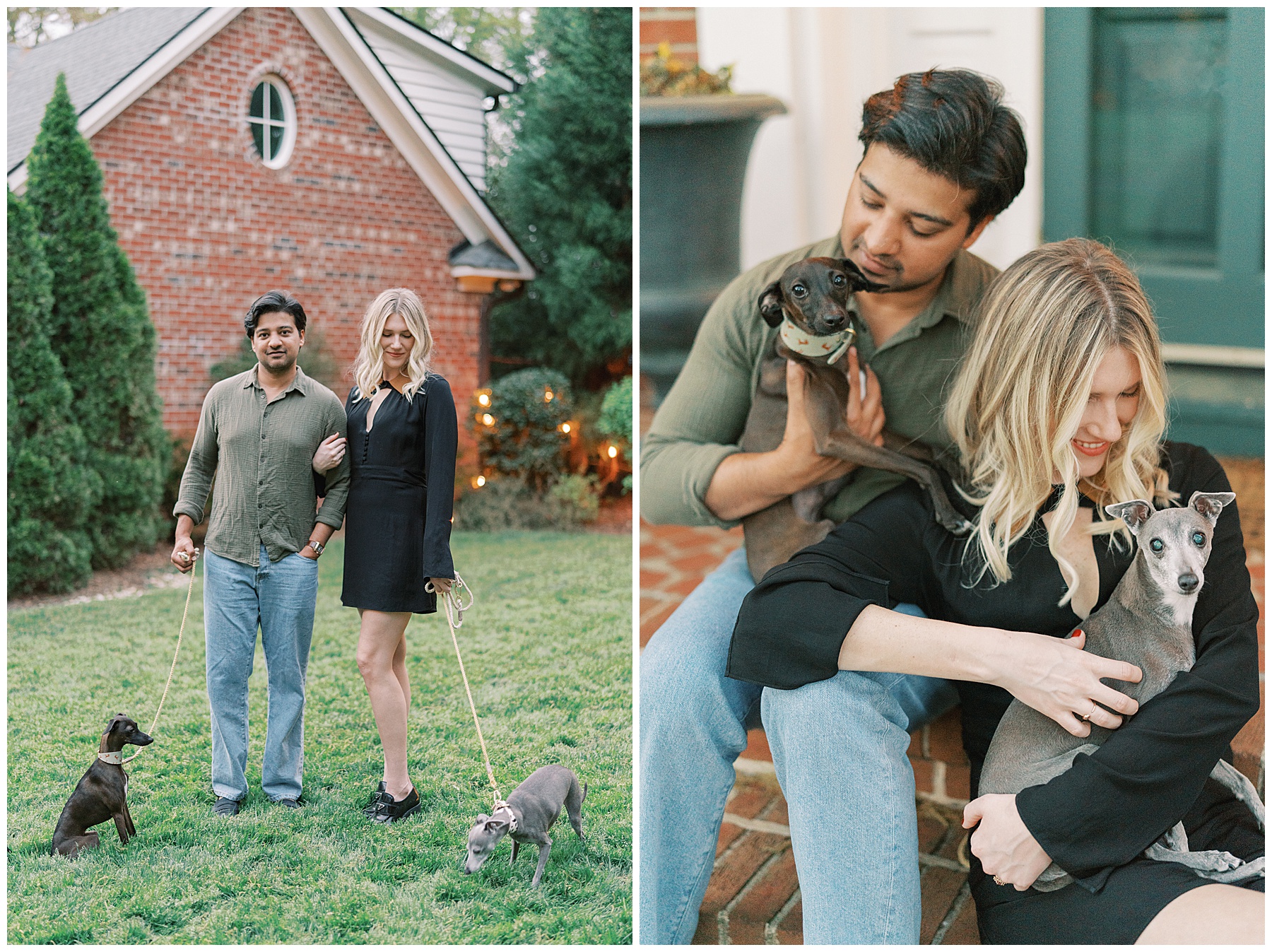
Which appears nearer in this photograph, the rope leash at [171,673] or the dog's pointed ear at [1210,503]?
the dog's pointed ear at [1210,503]

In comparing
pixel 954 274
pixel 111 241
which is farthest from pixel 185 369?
pixel 954 274

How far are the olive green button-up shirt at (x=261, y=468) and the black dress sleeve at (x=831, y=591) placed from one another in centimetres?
85

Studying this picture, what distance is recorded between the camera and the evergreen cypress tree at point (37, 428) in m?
2.99

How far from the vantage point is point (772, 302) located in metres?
1.97

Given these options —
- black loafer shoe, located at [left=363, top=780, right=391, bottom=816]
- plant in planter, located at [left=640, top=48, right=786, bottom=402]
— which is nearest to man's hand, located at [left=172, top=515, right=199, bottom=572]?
black loafer shoe, located at [left=363, top=780, right=391, bottom=816]

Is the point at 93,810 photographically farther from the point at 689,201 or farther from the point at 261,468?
the point at 689,201

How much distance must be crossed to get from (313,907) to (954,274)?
1.88 meters

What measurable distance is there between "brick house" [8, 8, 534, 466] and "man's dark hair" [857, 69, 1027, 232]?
1.35 metres

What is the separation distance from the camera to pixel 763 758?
2.40 m

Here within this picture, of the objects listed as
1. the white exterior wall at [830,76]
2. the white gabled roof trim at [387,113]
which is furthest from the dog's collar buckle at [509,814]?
the white exterior wall at [830,76]

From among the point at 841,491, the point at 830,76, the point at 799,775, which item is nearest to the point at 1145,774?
the point at 799,775

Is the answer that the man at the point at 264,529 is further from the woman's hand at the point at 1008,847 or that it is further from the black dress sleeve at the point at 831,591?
the woman's hand at the point at 1008,847

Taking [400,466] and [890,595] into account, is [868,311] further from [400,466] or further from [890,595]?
[400,466]

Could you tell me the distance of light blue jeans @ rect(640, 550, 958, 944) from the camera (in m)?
1.59
